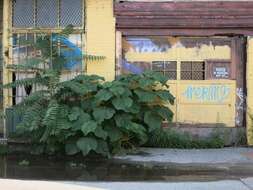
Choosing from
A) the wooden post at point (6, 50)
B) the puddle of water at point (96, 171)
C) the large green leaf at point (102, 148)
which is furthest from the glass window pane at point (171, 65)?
the wooden post at point (6, 50)

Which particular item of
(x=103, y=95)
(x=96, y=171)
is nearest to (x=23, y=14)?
(x=103, y=95)

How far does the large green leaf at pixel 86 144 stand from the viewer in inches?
404

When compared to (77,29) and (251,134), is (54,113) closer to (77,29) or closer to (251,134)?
(77,29)

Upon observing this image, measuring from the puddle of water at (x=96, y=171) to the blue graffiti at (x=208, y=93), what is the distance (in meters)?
2.48

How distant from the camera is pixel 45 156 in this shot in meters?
11.0

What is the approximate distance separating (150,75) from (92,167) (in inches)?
91.4

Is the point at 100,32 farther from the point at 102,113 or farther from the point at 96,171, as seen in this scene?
the point at 96,171

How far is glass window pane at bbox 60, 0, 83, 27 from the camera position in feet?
39.7

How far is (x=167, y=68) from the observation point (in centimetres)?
1203

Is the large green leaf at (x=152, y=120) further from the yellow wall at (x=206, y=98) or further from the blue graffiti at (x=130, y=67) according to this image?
the blue graffiti at (x=130, y=67)

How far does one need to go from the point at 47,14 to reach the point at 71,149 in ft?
10.7

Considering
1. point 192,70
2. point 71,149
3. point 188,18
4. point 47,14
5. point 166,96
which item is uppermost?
point 47,14

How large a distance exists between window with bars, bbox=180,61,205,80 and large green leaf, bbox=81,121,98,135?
104 inches

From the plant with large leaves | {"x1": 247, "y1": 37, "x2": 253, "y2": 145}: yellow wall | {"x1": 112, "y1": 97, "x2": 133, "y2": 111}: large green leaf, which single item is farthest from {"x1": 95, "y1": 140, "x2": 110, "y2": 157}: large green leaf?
{"x1": 247, "y1": 37, "x2": 253, "y2": 145}: yellow wall
